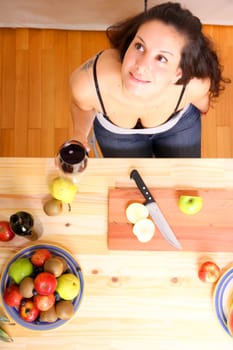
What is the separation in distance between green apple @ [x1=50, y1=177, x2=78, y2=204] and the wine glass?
29mm

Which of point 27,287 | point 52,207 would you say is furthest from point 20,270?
point 52,207

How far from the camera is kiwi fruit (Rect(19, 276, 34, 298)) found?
862 millimetres

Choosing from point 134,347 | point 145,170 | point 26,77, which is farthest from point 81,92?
point 26,77

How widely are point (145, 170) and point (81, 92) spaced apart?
0.29 meters

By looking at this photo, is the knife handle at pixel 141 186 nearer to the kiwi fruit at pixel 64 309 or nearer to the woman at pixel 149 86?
the woman at pixel 149 86

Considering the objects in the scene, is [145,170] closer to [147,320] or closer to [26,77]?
[147,320]

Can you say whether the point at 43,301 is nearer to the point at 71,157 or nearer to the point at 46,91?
the point at 71,157

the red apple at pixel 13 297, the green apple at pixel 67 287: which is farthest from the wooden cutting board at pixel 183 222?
the red apple at pixel 13 297

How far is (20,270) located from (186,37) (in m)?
0.63

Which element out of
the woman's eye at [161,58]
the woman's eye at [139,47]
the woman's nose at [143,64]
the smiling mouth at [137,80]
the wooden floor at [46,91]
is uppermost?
the wooden floor at [46,91]

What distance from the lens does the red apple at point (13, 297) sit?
882 millimetres

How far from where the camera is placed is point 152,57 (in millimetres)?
901

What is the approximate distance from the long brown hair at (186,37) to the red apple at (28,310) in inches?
25.0

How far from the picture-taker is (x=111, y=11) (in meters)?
1.63
